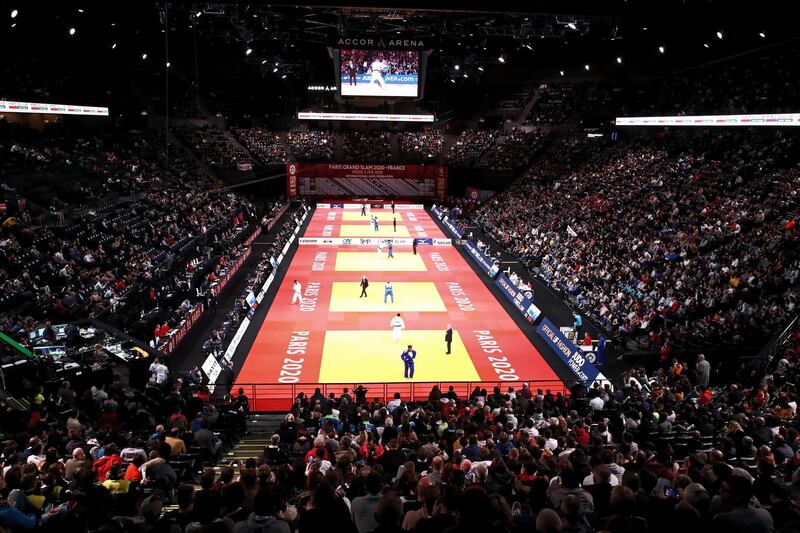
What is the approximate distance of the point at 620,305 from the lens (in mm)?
24250

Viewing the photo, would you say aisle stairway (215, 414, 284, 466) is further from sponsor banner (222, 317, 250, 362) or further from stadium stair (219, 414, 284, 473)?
sponsor banner (222, 317, 250, 362)

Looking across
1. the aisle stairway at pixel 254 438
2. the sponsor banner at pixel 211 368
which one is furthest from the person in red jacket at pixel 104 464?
the sponsor banner at pixel 211 368

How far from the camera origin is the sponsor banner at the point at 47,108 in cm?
3161

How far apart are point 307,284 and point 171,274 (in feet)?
25.5

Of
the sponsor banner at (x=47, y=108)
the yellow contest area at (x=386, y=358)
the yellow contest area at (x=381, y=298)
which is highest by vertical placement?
the sponsor banner at (x=47, y=108)

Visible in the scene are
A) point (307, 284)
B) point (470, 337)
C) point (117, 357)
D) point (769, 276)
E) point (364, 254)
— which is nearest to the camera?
point (117, 357)

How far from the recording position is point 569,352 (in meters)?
21.1

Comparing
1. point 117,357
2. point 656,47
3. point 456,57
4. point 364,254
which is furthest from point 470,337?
point 656,47

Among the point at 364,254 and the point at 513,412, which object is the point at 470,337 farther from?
the point at 364,254

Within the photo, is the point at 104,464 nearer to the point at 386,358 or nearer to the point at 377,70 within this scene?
the point at 386,358

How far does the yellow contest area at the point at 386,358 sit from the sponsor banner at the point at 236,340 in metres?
3.42

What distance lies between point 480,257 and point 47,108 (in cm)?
2858

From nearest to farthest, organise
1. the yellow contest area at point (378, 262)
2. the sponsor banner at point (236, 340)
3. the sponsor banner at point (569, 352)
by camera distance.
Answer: the sponsor banner at point (569, 352) → the sponsor banner at point (236, 340) → the yellow contest area at point (378, 262)

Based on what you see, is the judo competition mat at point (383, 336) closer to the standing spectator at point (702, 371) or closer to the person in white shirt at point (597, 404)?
the person in white shirt at point (597, 404)
